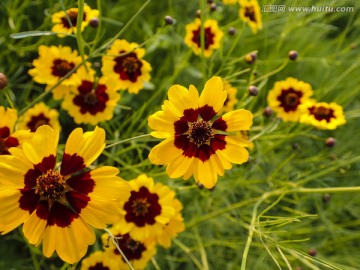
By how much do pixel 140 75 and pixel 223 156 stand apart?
0.58 metres

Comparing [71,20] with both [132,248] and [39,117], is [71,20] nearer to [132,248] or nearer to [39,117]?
[39,117]

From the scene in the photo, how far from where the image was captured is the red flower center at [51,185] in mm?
809

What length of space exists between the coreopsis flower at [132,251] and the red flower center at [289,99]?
0.68 m

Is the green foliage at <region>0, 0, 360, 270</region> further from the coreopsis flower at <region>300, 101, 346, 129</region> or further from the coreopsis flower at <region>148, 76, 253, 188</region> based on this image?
the coreopsis flower at <region>148, 76, 253, 188</region>

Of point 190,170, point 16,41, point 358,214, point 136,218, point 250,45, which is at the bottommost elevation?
point 358,214

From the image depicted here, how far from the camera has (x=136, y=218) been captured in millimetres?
1179

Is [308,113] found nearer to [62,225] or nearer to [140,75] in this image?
[140,75]

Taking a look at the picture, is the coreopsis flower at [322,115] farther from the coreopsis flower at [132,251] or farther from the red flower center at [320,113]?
the coreopsis flower at [132,251]

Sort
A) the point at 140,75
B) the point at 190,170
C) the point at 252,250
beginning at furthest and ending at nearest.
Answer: the point at 252,250 < the point at 140,75 < the point at 190,170

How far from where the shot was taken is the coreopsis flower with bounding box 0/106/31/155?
937 mm

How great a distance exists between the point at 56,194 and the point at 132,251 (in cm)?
46

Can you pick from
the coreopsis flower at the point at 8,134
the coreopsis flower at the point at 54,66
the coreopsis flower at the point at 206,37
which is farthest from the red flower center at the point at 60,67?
the coreopsis flower at the point at 206,37

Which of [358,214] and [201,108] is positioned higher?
[201,108]

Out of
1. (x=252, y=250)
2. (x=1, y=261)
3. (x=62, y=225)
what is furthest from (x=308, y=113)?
(x=1, y=261)
